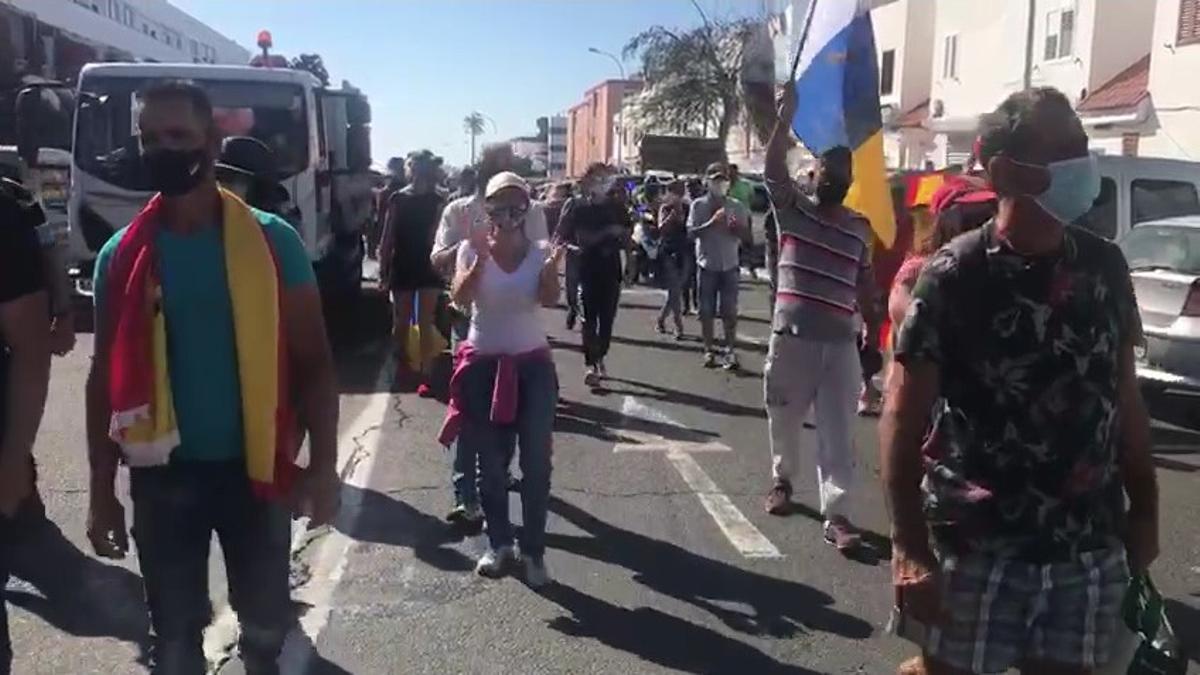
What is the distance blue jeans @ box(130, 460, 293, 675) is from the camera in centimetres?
303

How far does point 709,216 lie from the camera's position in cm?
1109

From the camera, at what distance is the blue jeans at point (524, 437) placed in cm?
523

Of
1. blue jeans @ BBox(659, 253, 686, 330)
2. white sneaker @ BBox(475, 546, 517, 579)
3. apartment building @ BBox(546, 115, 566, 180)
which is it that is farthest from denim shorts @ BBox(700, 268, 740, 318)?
apartment building @ BBox(546, 115, 566, 180)

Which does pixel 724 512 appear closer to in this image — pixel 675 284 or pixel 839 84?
pixel 839 84

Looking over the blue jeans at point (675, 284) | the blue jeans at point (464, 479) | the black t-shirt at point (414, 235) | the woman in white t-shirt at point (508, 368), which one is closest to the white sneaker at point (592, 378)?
the black t-shirt at point (414, 235)

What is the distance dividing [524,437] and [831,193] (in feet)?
6.05

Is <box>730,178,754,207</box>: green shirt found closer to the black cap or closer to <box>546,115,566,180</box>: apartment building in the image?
the black cap

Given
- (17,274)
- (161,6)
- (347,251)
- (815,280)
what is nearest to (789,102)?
(815,280)

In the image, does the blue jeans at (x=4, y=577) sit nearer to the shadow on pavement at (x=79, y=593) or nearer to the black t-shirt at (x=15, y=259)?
the black t-shirt at (x=15, y=259)

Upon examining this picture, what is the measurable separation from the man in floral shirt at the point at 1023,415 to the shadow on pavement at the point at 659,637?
1.82 meters

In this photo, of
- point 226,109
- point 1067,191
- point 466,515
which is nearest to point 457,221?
point 466,515

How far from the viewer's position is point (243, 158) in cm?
408

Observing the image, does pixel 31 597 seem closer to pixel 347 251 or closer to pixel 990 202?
pixel 990 202

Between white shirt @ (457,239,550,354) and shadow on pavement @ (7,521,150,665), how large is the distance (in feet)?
5.64
